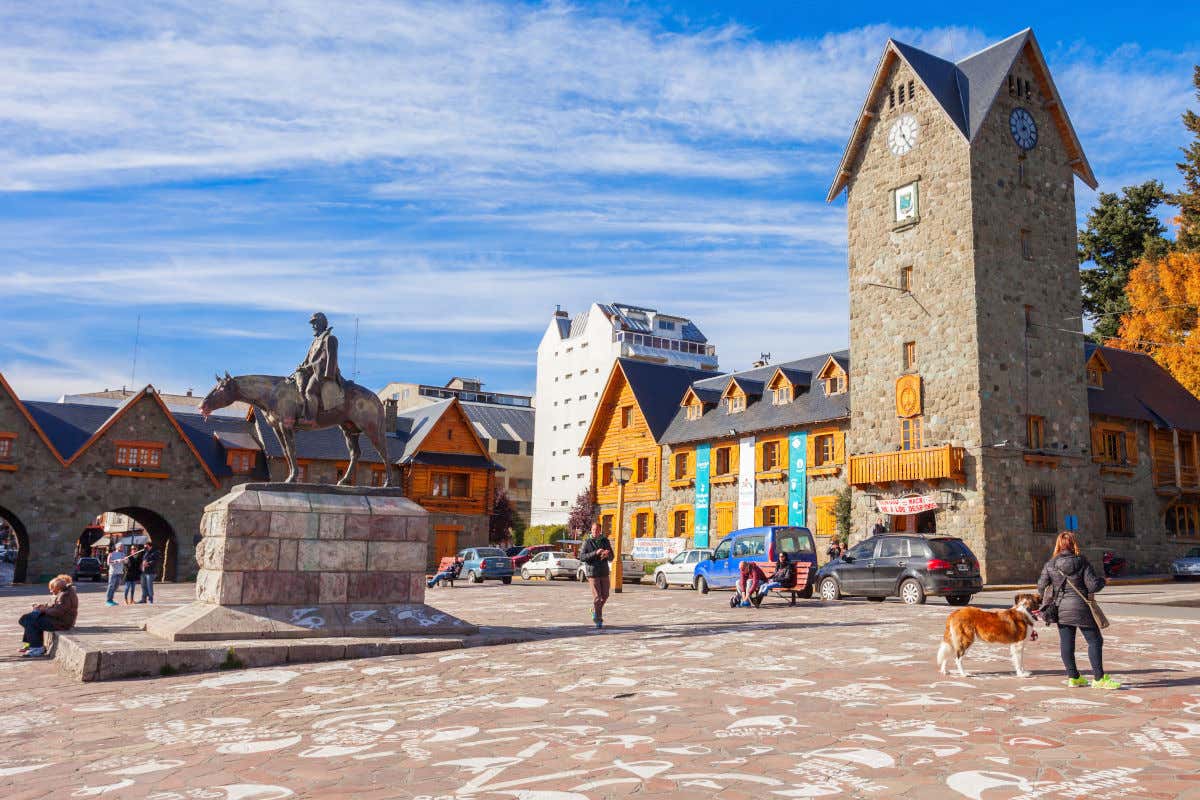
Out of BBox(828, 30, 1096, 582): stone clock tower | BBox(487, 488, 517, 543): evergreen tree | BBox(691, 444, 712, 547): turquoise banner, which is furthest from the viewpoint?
BBox(487, 488, 517, 543): evergreen tree

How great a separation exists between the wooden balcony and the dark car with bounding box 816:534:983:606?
10351 millimetres

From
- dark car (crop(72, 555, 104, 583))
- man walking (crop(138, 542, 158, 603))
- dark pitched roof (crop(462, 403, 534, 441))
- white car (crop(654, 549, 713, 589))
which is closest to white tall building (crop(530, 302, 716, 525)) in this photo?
dark pitched roof (crop(462, 403, 534, 441))

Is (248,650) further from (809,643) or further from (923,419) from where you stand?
(923,419)

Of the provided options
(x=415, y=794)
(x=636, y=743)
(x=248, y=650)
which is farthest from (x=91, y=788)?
(x=248, y=650)

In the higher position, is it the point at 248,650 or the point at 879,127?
the point at 879,127

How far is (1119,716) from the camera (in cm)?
838

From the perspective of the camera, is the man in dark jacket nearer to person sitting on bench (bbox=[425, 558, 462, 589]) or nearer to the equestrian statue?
the equestrian statue

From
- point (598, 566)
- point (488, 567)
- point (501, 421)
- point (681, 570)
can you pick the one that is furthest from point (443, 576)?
point (501, 421)

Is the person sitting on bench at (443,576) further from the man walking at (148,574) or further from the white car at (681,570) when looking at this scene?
the man walking at (148,574)

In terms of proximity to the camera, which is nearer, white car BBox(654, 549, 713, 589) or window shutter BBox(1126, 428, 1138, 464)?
white car BBox(654, 549, 713, 589)

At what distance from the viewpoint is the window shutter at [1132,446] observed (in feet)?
130

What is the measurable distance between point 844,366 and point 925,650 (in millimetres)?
Result: 29664

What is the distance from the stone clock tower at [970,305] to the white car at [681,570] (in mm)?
7653

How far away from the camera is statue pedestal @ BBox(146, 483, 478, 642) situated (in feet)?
42.7
